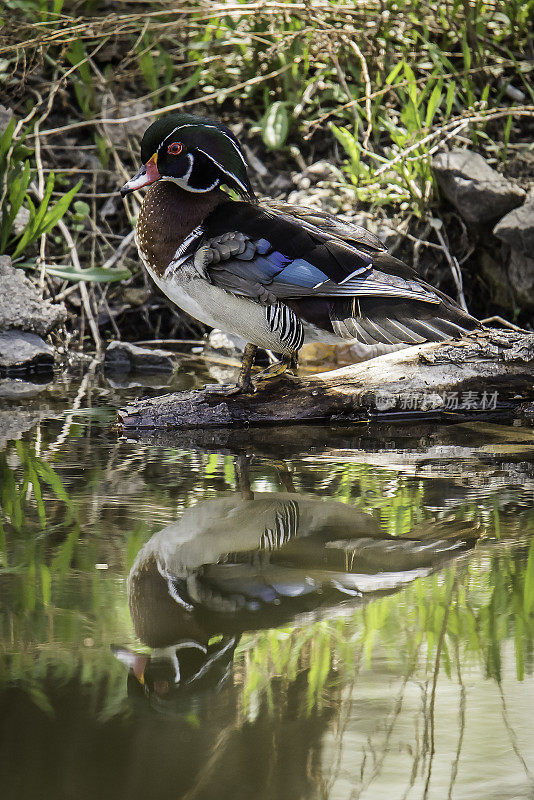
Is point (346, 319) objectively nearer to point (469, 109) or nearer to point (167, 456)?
point (167, 456)

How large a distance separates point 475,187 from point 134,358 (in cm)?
210

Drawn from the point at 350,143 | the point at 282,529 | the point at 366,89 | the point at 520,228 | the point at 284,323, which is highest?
the point at 366,89

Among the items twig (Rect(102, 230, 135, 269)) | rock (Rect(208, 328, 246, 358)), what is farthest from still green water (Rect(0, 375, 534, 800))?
twig (Rect(102, 230, 135, 269))

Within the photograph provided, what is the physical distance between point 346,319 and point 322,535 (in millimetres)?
1192

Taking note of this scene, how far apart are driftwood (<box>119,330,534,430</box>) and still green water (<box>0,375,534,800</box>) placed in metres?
0.39

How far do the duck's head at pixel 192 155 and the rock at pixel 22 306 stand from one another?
171 centimetres

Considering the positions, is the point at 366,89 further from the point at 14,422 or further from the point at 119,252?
the point at 14,422

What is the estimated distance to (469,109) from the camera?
17.8 feet

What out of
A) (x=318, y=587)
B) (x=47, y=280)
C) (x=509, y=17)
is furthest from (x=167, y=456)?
(x=509, y=17)

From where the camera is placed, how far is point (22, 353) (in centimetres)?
490

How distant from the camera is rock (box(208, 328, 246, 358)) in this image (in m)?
5.30

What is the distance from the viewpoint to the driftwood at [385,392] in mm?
3562

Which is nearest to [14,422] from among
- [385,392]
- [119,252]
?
[385,392]

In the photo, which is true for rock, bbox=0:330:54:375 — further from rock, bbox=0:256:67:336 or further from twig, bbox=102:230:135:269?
twig, bbox=102:230:135:269
